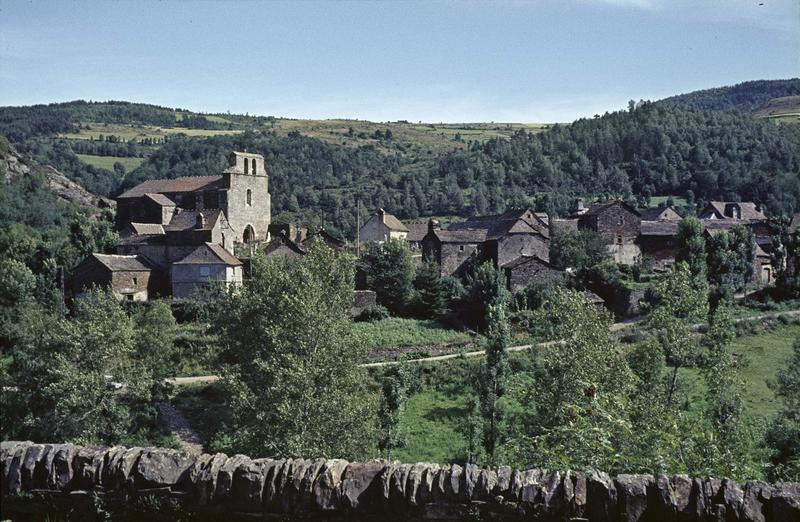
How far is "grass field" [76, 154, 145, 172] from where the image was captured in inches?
6586

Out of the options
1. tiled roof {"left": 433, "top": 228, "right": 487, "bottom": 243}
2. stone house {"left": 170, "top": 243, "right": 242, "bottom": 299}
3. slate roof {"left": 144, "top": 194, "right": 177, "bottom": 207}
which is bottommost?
stone house {"left": 170, "top": 243, "right": 242, "bottom": 299}

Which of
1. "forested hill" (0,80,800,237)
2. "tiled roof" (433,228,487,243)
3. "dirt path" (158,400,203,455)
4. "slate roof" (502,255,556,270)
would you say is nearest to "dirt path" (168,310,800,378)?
"dirt path" (158,400,203,455)

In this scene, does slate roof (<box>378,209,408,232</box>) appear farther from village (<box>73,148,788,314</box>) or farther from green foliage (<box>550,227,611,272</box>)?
green foliage (<box>550,227,611,272</box>)

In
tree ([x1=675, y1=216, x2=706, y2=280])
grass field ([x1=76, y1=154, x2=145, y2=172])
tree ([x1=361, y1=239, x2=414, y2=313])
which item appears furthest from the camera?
grass field ([x1=76, y1=154, x2=145, y2=172])

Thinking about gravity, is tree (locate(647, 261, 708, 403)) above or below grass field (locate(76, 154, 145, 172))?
below

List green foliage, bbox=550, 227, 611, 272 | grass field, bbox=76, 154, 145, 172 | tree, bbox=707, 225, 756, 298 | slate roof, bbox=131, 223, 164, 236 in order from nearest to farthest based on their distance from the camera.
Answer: tree, bbox=707, 225, 756, 298, slate roof, bbox=131, 223, 164, 236, green foliage, bbox=550, 227, 611, 272, grass field, bbox=76, 154, 145, 172

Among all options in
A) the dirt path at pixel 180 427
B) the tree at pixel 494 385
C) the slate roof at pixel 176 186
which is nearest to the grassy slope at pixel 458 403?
the tree at pixel 494 385

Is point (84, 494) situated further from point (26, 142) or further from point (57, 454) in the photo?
point (26, 142)

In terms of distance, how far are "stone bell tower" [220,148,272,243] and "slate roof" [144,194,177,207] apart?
4.99m

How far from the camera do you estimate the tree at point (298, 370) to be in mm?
25719

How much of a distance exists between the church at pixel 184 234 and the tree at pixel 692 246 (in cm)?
3282

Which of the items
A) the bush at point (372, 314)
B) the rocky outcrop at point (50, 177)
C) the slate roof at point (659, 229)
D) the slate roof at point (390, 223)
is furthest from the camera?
the rocky outcrop at point (50, 177)

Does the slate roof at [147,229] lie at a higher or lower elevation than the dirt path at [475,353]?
higher

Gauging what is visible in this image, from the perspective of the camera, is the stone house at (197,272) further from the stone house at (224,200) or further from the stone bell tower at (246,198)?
the stone bell tower at (246,198)
